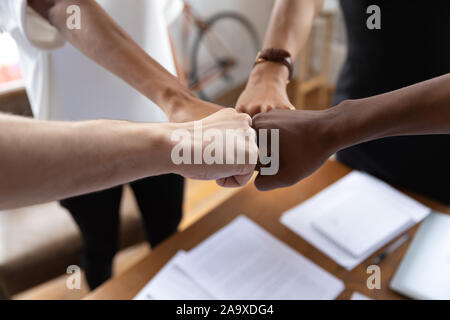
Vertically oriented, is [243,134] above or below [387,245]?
above

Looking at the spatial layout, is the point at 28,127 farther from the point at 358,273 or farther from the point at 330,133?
the point at 358,273

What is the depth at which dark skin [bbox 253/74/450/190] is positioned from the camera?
0.54 meters

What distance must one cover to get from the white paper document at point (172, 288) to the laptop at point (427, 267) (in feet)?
1.19

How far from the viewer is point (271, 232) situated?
912 millimetres

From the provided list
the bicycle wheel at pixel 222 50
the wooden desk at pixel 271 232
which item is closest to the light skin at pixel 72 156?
the wooden desk at pixel 271 232

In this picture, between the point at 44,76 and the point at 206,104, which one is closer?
the point at 206,104

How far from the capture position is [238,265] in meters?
0.85

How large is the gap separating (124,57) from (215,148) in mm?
293

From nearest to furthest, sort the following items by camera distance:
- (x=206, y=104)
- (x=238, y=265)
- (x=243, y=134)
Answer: (x=243, y=134) < (x=206, y=104) < (x=238, y=265)

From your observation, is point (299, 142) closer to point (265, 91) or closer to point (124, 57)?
point (265, 91)

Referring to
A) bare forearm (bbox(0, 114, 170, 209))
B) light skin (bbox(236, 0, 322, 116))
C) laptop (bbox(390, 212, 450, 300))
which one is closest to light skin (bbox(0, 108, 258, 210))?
bare forearm (bbox(0, 114, 170, 209))

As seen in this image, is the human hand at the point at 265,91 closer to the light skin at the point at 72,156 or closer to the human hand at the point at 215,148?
the human hand at the point at 215,148
